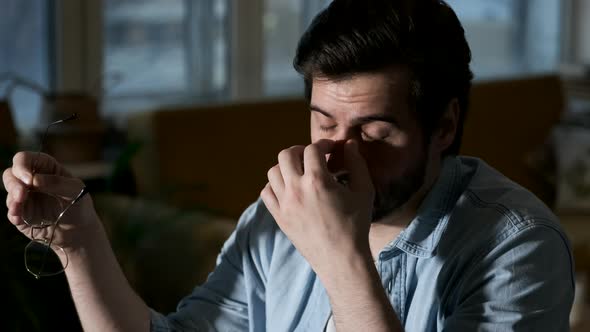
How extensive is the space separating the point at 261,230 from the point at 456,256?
0.35 meters

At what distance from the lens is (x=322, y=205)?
122cm

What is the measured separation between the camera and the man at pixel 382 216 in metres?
1.23

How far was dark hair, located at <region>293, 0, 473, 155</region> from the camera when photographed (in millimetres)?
1318

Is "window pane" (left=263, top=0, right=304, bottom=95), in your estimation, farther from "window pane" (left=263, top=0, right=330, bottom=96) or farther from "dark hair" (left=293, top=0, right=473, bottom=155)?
"dark hair" (left=293, top=0, right=473, bottom=155)

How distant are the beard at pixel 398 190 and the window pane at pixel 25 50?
222 cm

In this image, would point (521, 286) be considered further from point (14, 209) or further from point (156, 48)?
point (156, 48)

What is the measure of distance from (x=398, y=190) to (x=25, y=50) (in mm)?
2362

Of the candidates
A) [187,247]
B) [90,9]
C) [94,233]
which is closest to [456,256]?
[94,233]

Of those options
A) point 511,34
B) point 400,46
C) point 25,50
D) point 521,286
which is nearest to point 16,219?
point 400,46

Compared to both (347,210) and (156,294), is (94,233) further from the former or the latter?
(156,294)

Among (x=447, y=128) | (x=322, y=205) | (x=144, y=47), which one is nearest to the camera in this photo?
(x=322, y=205)

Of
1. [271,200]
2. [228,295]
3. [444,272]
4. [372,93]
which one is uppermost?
[372,93]

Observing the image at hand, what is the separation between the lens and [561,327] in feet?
4.16

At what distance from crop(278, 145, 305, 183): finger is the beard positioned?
0.16 meters
